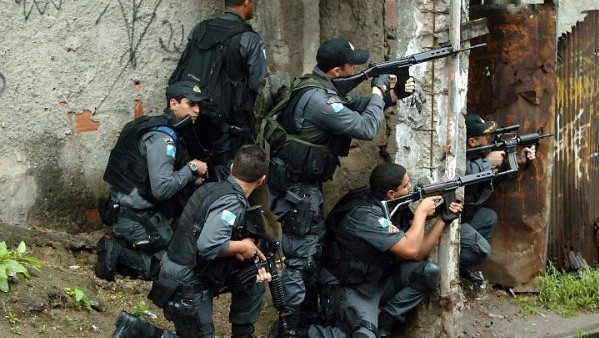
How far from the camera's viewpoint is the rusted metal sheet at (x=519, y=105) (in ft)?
27.7

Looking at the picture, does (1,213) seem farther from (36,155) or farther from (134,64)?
(134,64)

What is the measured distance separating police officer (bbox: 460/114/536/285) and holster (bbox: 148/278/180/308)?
2451 mm

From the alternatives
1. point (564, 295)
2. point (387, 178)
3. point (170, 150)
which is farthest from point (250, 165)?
point (564, 295)

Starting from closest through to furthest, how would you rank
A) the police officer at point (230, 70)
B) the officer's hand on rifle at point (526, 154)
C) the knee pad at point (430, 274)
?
the knee pad at point (430, 274) < the police officer at point (230, 70) < the officer's hand on rifle at point (526, 154)

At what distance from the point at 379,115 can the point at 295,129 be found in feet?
1.65

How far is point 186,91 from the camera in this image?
24.4 ft

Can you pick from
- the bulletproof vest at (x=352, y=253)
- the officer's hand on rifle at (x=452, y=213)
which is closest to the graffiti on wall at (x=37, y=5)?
the bulletproof vest at (x=352, y=253)

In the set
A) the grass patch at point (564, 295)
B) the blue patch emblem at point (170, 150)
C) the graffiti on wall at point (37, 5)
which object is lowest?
the grass patch at point (564, 295)

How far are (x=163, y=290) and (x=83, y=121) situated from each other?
1.79m

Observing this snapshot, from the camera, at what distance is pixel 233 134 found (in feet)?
26.0

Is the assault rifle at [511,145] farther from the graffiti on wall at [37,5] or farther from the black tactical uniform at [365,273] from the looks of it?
the graffiti on wall at [37,5]

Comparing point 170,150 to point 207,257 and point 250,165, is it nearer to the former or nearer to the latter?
point 250,165

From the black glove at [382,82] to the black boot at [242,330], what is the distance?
1617 millimetres

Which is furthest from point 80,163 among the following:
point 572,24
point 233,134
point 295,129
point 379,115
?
point 572,24
